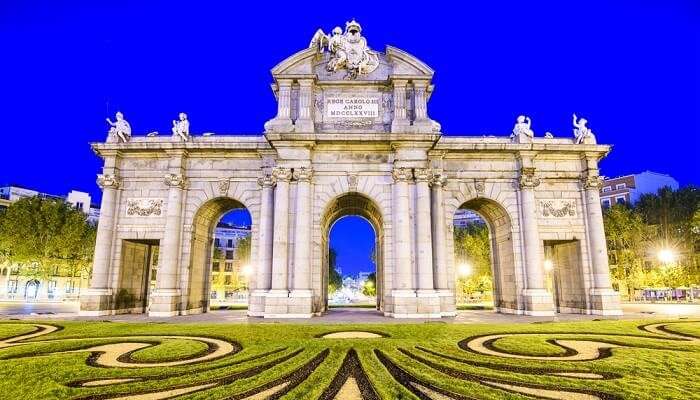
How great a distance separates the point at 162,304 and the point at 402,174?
15.9m

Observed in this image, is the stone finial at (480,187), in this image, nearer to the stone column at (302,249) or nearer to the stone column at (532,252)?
the stone column at (532,252)

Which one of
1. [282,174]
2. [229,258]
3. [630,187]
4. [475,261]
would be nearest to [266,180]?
[282,174]

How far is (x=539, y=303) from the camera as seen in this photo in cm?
2319

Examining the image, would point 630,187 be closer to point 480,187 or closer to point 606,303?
point 606,303

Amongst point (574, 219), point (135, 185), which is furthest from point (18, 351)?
point (574, 219)

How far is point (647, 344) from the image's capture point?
11891 mm

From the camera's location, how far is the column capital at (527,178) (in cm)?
2495

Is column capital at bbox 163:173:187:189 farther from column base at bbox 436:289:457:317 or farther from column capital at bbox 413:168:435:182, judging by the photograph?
column base at bbox 436:289:457:317

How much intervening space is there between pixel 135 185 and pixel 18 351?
16271mm

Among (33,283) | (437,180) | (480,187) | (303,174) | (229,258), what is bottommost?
(33,283)

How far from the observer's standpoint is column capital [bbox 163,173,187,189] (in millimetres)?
24734

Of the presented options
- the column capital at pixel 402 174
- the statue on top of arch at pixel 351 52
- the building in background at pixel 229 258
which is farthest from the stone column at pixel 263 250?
the building in background at pixel 229 258

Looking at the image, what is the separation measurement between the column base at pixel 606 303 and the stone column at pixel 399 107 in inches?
617

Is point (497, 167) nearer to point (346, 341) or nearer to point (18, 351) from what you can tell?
point (346, 341)
